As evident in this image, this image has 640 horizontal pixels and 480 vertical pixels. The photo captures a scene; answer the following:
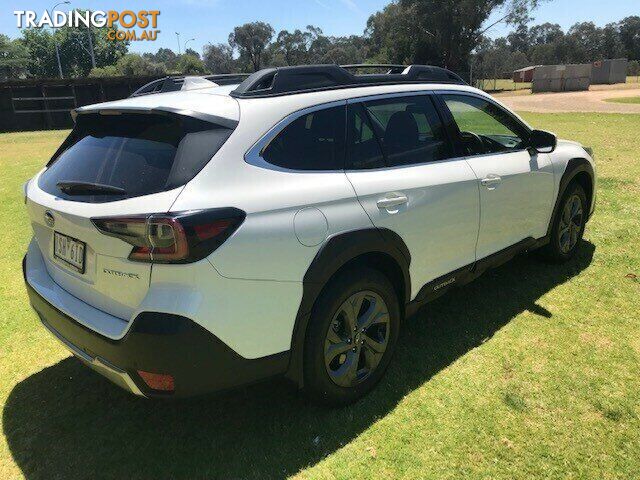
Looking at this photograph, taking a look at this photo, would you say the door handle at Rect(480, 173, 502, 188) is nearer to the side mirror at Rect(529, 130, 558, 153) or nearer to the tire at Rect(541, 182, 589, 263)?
the side mirror at Rect(529, 130, 558, 153)

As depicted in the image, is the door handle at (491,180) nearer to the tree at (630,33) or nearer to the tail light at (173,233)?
the tail light at (173,233)

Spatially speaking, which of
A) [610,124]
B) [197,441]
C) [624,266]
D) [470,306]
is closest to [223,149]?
[197,441]

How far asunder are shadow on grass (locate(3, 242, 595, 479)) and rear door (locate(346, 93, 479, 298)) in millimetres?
660

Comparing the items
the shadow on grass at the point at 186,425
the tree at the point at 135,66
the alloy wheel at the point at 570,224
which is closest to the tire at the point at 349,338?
the shadow on grass at the point at 186,425

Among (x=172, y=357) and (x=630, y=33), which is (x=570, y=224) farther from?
(x=630, y=33)

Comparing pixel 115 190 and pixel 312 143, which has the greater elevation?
pixel 312 143

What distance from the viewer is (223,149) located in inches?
88.4

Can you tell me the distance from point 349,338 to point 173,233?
1.20 m

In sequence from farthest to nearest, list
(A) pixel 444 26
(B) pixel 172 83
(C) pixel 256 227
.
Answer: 1. (A) pixel 444 26
2. (B) pixel 172 83
3. (C) pixel 256 227

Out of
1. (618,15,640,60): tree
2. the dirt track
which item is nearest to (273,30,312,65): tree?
(618,15,640,60): tree

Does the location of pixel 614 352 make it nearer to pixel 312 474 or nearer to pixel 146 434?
pixel 312 474

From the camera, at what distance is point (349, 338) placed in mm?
2762

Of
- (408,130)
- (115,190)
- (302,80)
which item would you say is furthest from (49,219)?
(408,130)

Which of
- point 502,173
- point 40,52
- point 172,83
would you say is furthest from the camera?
point 40,52
